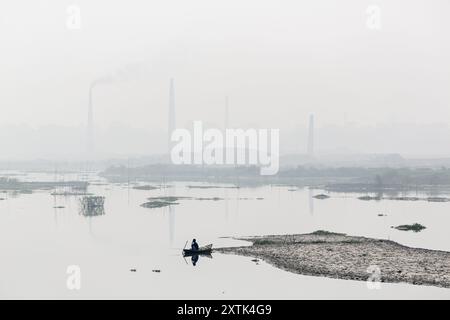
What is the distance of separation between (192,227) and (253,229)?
4743 mm

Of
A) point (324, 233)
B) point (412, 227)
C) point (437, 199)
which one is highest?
point (437, 199)

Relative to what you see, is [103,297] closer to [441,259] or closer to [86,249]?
[86,249]

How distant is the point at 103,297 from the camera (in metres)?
22.3

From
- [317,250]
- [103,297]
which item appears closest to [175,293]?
[103,297]

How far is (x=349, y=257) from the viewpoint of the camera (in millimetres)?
28922

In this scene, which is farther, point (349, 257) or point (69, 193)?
point (69, 193)

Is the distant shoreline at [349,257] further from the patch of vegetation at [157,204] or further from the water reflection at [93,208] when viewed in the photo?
the patch of vegetation at [157,204]

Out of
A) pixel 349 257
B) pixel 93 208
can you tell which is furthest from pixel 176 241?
pixel 93 208

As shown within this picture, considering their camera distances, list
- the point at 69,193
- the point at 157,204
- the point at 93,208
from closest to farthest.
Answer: the point at 93,208, the point at 157,204, the point at 69,193

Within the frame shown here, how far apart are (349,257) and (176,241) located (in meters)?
12.2

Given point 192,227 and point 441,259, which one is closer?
point 441,259

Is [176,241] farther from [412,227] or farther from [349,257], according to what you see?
[412,227]

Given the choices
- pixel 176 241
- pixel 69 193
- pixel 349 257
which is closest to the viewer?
pixel 349 257

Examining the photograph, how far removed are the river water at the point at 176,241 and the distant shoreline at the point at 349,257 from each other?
104 cm
